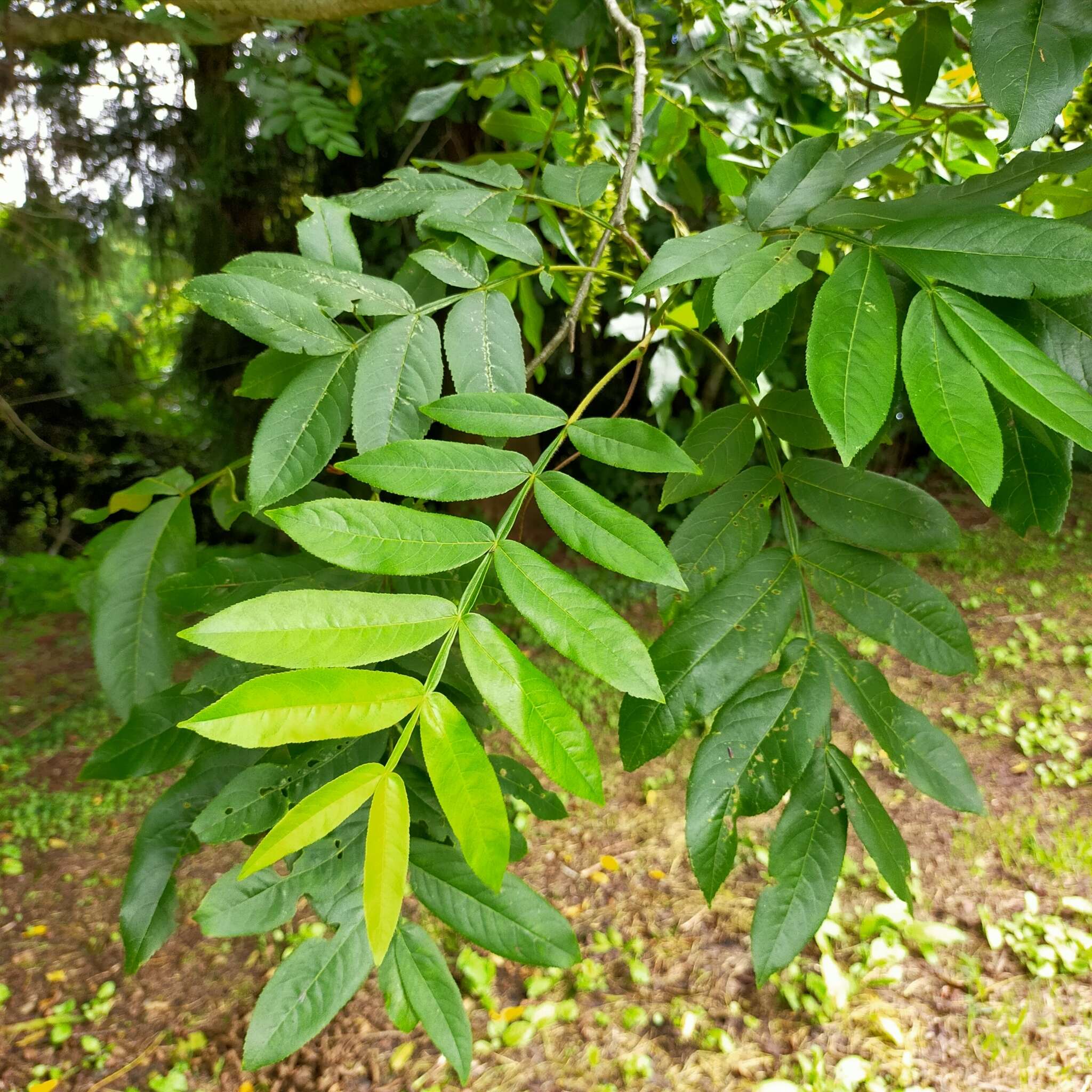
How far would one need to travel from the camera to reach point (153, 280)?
4.15 m

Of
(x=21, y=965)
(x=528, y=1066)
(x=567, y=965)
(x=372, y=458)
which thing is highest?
(x=372, y=458)

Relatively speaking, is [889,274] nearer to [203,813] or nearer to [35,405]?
[203,813]

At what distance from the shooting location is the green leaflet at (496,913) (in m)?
0.80

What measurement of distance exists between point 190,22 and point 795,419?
4.89 feet

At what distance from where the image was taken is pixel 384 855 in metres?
0.55

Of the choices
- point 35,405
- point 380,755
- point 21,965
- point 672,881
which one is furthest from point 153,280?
point 380,755

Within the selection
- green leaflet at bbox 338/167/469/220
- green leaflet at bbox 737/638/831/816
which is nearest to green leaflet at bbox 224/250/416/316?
green leaflet at bbox 338/167/469/220

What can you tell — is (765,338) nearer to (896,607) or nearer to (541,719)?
(896,607)

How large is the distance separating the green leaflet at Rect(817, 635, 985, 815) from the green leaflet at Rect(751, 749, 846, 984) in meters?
0.07

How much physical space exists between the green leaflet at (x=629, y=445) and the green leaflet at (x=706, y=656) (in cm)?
18

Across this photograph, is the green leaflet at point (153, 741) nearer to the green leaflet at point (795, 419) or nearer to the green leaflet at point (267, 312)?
the green leaflet at point (267, 312)

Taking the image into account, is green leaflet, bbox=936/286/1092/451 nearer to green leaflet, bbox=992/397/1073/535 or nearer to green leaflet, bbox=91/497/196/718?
green leaflet, bbox=992/397/1073/535

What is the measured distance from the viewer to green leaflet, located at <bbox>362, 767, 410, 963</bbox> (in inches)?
20.7

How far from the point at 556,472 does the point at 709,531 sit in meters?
0.23
